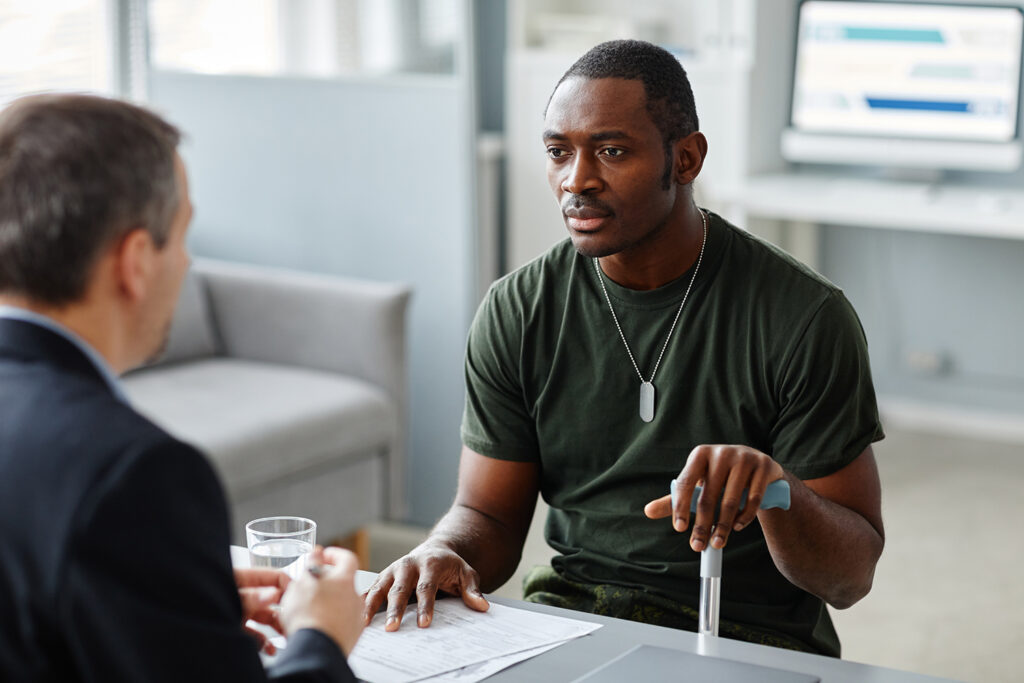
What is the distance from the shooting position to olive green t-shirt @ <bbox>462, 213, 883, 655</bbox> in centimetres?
142

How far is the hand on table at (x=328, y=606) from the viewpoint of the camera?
0.93 meters

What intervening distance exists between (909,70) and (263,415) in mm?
2271

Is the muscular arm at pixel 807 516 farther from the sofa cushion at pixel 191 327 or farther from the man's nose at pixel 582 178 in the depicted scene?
the sofa cushion at pixel 191 327

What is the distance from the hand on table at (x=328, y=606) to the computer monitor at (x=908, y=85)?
10.7 ft

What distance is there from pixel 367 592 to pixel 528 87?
254 cm

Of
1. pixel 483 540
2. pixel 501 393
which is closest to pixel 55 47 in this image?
pixel 501 393

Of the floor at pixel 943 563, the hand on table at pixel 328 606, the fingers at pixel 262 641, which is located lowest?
the floor at pixel 943 563

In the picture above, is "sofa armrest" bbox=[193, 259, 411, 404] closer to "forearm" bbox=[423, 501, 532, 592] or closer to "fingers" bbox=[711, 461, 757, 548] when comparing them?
"forearm" bbox=[423, 501, 532, 592]

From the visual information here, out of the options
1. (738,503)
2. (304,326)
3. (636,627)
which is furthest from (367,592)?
(304,326)

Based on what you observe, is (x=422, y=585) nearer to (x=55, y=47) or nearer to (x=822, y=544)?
(x=822, y=544)

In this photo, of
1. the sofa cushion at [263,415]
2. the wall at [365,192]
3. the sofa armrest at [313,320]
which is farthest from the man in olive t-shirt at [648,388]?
the wall at [365,192]

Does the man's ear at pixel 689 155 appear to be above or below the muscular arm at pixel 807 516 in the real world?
above

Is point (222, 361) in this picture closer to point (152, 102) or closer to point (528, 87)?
point (152, 102)

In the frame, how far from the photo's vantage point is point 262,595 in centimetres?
106
